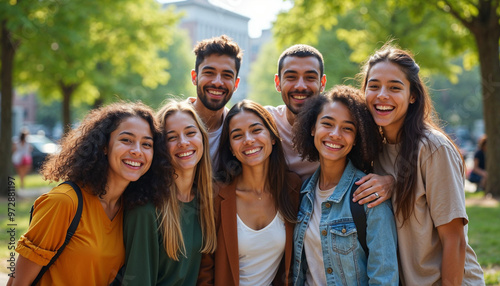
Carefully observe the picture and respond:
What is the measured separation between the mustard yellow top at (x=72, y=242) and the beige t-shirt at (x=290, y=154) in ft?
5.89

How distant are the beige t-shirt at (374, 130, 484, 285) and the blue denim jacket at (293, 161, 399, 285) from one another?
14cm

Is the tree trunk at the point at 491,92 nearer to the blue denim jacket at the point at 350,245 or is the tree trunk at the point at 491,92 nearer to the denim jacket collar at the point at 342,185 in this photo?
the denim jacket collar at the point at 342,185

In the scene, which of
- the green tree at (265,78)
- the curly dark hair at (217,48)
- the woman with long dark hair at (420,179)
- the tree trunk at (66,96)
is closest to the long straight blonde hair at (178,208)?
the curly dark hair at (217,48)

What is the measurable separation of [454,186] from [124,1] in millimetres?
12595

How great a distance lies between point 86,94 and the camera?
786 inches

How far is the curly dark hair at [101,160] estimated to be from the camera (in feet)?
10.6

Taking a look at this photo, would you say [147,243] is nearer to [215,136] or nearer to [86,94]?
[215,136]

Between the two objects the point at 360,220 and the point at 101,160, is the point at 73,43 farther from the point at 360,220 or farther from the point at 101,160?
the point at 360,220

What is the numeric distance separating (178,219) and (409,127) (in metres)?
1.82

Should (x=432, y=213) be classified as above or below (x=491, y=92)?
below

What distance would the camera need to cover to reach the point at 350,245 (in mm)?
3217

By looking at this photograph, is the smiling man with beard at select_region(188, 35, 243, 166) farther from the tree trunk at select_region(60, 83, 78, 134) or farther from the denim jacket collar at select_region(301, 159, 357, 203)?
the tree trunk at select_region(60, 83, 78, 134)

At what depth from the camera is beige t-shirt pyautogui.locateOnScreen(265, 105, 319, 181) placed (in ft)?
14.0

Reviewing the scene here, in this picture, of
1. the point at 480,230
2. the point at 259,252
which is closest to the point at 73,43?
the point at 259,252
